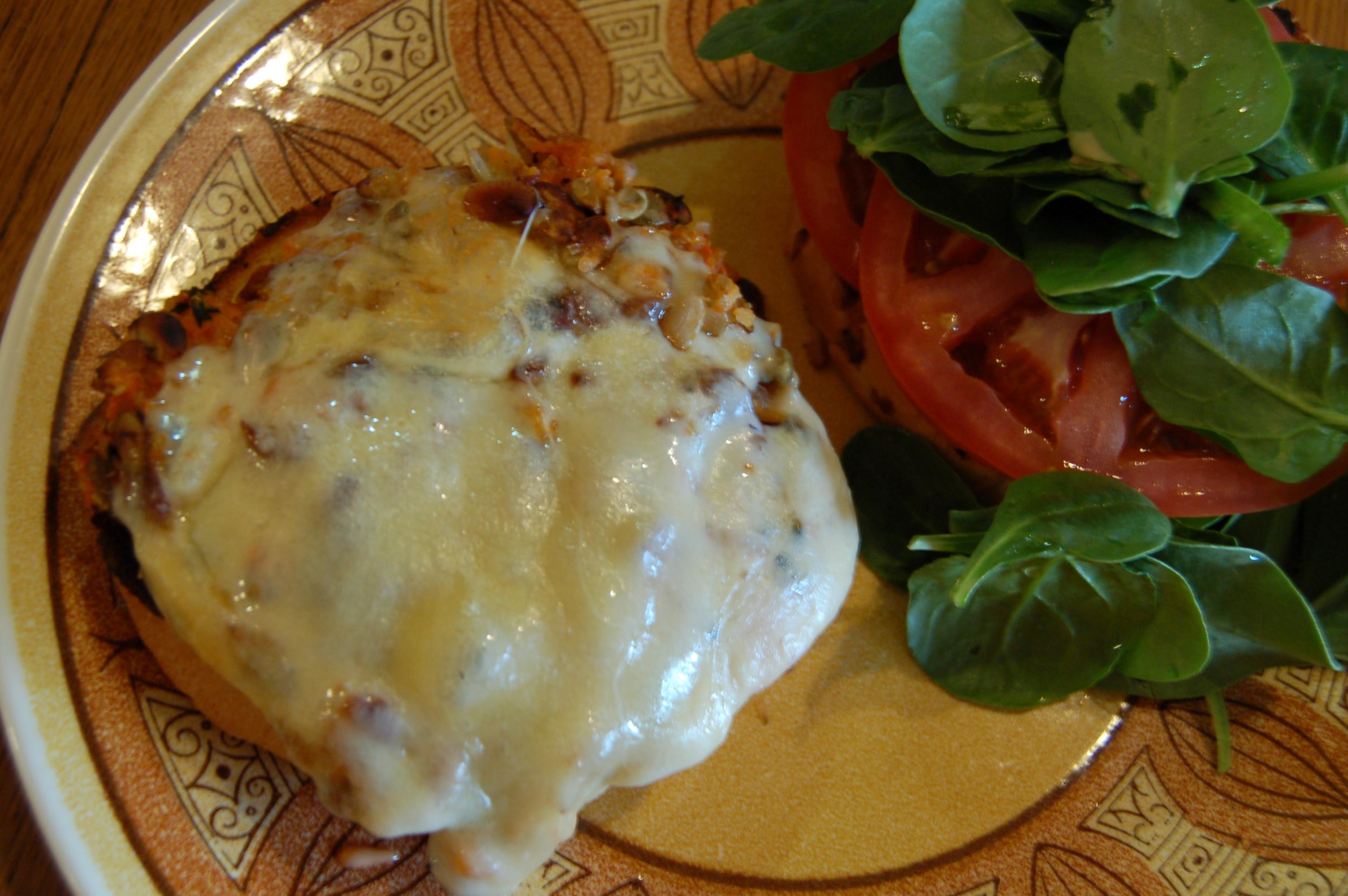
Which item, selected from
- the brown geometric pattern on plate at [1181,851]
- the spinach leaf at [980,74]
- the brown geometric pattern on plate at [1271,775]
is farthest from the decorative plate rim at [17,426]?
the brown geometric pattern on plate at [1271,775]

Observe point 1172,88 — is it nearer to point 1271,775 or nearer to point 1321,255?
point 1321,255

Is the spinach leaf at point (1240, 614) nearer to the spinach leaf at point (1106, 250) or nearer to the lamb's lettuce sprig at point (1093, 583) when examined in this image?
the lamb's lettuce sprig at point (1093, 583)

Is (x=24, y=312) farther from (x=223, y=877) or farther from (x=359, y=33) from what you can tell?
(x=223, y=877)

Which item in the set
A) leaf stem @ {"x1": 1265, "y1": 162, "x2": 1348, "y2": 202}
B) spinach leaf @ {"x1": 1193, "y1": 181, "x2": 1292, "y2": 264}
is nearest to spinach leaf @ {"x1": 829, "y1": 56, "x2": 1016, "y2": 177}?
spinach leaf @ {"x1": 1193, "y1": 181, "x2": 1292, "y2": 264}

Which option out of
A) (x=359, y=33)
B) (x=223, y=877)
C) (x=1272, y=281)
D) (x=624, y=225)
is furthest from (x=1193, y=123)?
(x=223, y=877)

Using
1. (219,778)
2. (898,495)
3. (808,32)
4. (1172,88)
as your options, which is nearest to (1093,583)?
(898,495)
